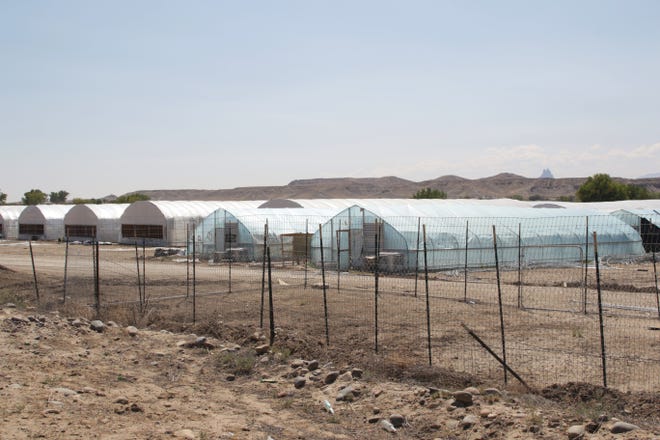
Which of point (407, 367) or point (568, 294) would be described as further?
point (568, 294)

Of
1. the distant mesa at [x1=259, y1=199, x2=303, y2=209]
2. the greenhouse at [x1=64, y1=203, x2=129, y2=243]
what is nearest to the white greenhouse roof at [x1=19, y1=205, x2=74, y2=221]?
the greenhouse at [x1=64, y1=203, x2=129, y2=243]

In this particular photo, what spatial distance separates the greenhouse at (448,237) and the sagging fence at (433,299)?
107mm

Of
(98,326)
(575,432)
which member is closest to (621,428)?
(575,432)

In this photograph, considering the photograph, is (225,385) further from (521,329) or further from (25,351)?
(521,329)

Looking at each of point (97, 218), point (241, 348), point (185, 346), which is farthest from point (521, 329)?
point (97, 218)

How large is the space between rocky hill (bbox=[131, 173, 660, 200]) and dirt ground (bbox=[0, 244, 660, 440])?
135293 mm

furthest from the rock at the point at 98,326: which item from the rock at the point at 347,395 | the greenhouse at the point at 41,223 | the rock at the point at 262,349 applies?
the greenhouse at the point at 41,223

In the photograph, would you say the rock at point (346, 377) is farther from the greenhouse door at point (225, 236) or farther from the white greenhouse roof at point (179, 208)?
the white greenhouse roof at point (179, 208)

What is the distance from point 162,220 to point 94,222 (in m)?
9.59

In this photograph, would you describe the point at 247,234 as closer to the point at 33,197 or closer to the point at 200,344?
the point at 200,344

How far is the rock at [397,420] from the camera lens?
9391 millimetres

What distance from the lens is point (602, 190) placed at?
277 feet

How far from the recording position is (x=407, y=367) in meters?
11.4

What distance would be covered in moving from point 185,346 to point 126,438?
554cm
